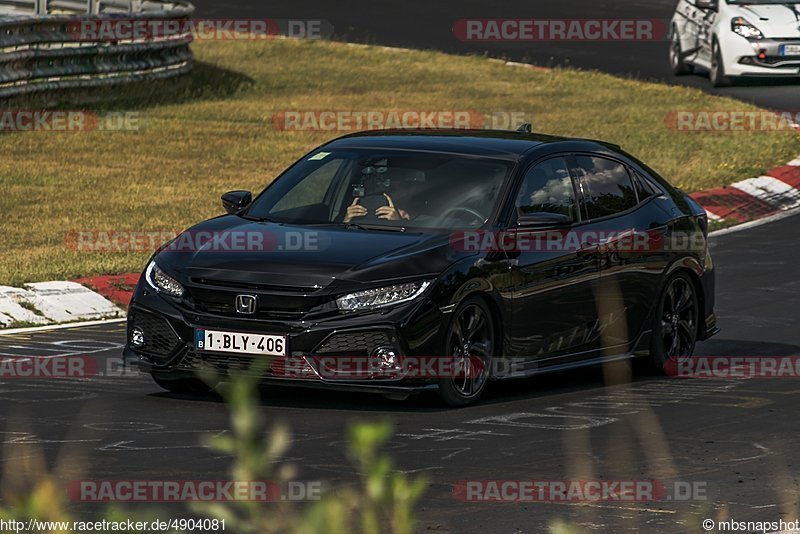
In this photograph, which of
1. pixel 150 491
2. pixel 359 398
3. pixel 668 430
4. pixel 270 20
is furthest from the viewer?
pixel 270 20

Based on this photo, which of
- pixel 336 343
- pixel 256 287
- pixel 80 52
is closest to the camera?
pixel 336 343

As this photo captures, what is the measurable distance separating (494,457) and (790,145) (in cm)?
1501

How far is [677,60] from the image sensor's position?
28.7m

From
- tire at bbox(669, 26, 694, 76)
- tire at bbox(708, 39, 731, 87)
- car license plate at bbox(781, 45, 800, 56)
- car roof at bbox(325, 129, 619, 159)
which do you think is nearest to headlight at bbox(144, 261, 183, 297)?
car roof at bbox(325, 129, 619, 159)

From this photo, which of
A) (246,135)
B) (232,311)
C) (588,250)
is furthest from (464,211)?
(246,135)

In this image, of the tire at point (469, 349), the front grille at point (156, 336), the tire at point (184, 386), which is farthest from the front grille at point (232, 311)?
the tire at point (469, 349)

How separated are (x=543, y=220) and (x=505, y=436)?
64.7 inches

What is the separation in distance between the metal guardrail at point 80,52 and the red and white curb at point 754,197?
9.34 meters

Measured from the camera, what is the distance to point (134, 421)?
29.7 ft

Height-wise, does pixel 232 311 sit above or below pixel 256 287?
below

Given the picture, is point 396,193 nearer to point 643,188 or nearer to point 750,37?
point 643,188

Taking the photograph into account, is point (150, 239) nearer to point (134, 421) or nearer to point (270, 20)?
point (134, 421)

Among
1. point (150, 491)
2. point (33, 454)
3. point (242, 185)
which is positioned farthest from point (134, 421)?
point (242, 185)

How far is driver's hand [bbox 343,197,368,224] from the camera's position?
33.4 feet
